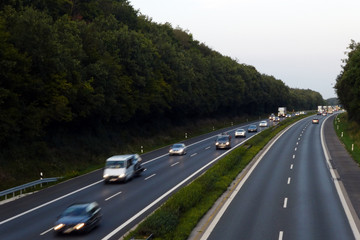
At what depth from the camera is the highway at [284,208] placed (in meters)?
17.7

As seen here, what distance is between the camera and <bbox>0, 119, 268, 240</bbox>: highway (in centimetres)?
1944

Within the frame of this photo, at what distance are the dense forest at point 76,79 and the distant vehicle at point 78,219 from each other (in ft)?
48.9

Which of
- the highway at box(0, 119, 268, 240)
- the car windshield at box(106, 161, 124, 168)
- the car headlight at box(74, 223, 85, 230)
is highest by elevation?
the car windshield at box(106, 161, 124, 168)

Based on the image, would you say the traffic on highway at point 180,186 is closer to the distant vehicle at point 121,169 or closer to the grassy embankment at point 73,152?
the distant vehicle at point 121,169

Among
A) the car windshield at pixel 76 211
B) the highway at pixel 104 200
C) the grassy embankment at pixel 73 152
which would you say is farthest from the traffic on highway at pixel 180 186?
the grassy embankment at pixel 73 152

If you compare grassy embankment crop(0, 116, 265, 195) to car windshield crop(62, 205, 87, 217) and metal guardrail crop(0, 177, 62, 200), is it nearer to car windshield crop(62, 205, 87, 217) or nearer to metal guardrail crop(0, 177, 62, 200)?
metal guardrail crop(0, 177, 62, 200)

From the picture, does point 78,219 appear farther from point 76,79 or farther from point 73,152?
point 73,152

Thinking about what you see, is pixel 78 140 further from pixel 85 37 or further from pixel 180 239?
pixel 180 239

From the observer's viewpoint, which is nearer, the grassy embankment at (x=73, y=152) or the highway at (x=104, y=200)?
the highway at (x=104, y=200)

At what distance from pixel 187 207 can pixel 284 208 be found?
5.64 m

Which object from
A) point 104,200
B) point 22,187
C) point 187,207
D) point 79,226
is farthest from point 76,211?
point 22,187

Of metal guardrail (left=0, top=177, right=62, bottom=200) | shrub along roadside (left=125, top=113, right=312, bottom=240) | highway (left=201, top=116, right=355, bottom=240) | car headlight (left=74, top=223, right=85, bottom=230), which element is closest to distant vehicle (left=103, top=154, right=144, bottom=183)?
metal guardrail (left=0, top=177, right=62, bottom=200)

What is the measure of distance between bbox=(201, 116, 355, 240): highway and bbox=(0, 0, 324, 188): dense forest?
64.0 ft

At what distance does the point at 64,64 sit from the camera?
38.8 metres
